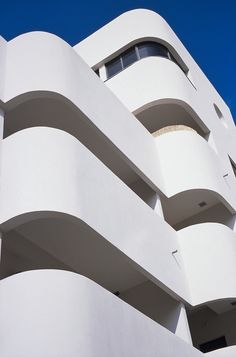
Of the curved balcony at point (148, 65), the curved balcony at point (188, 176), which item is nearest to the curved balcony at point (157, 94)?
the curved balcony at point (148, 65)

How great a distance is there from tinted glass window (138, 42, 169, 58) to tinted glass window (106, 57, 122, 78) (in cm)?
100

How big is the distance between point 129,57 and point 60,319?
1423cm

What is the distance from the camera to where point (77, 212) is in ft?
31.1

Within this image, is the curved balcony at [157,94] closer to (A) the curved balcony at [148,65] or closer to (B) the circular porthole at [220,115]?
(A) the curved balcony at [148,65]

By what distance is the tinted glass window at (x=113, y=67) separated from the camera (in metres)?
19.3

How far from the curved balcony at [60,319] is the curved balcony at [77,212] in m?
1.65

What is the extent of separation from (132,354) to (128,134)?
7.25 meters

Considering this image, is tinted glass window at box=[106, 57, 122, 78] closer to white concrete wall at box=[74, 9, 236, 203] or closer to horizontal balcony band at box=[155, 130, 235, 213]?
white concrete wall at box=[74, 9, 236, 203]

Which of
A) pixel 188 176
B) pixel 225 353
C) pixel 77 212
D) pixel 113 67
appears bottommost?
pixel 225 353

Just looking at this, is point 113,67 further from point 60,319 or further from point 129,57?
point 60,319

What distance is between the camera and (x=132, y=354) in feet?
27.9

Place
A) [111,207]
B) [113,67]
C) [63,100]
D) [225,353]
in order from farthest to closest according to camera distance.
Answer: [113,67]
[63,100]
[225,353]
[111,207]

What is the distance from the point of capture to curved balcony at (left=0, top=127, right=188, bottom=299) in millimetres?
9250

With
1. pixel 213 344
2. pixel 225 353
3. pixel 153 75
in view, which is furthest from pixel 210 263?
pixel 153 75
